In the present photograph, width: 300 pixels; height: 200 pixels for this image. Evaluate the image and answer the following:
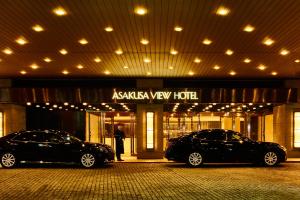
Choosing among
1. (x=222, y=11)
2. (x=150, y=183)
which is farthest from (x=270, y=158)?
(x=222, y=11)

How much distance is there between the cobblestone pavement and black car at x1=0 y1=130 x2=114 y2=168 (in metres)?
0.42

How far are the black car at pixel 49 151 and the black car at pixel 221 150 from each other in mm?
3116

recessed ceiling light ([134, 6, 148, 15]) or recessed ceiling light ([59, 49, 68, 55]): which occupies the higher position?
recessed ceiling light ([134, 6, 148, 15])

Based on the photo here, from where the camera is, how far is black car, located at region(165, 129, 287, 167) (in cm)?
1783

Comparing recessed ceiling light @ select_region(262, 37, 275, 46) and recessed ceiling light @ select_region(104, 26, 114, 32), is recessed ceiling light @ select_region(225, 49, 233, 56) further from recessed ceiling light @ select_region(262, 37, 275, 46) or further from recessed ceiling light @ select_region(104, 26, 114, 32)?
recessed ceiling light @ select_region(104, 26, 114, 32)

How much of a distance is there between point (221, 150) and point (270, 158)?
206cm

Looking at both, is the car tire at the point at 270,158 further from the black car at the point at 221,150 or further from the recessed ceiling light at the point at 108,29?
the recessed ceiling light at the point at 108,29

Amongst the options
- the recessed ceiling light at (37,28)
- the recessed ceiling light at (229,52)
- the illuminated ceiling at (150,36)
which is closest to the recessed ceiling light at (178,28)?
the illuminated ceiling at (150,36)

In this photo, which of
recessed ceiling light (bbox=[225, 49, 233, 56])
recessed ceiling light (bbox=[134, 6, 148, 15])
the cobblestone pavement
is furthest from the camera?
recessed ceiling light (bbox=[225, 49, 233, 56])

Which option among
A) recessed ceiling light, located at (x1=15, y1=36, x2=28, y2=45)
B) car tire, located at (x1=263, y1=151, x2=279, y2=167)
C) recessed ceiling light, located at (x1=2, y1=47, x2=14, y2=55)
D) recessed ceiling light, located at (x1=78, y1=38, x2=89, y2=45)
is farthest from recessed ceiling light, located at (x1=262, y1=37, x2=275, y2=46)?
recessed ceiling light, located at (x1=2, y1=47, x2=14, y2=55)

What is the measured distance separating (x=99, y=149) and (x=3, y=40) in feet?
20.4

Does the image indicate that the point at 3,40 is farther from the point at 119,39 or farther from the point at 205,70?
the point at 205,70

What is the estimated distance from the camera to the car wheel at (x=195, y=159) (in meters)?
17.8

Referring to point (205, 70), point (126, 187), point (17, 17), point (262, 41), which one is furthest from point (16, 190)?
point (205, 70)
